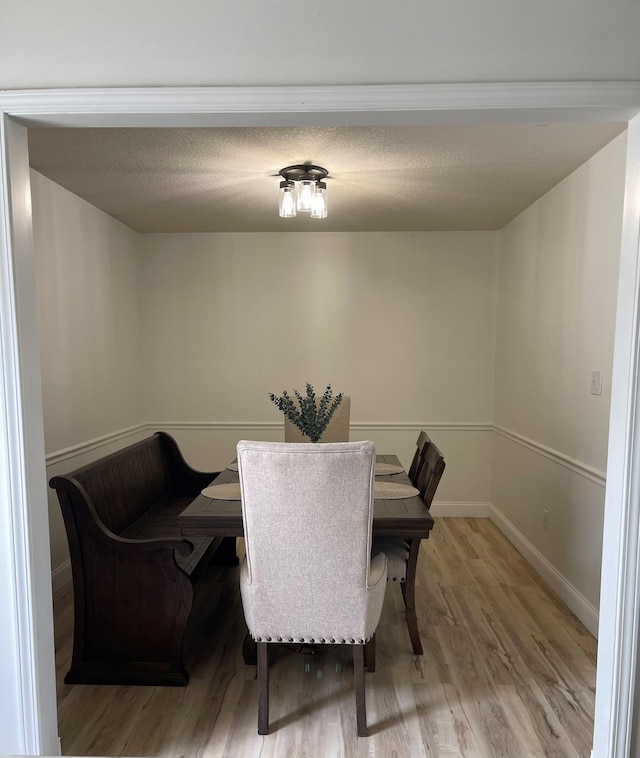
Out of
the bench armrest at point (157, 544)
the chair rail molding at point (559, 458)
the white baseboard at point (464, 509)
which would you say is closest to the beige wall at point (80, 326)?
the bench armrest at point (157, 544)

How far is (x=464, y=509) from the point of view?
14.0 ft

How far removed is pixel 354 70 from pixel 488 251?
3.07 m

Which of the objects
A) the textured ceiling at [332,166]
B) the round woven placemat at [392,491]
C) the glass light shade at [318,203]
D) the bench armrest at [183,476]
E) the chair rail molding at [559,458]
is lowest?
the bench armrest at [183,476]

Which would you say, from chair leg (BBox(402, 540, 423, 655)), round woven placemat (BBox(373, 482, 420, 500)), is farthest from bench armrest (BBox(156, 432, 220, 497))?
chair leg (BBox(402, 540, 423, 655))

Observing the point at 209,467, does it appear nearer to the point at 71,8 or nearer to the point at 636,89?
the point at 71,8

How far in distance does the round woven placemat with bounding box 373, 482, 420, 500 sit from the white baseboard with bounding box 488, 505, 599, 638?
1.10 metres

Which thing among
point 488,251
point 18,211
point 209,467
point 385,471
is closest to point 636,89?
point 18,211

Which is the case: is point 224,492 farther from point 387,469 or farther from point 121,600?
point 387,469

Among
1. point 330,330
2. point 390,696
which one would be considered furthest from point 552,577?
point 330,330

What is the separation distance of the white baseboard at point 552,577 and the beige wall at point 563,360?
4cm

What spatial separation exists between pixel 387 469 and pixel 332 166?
1.73 metres

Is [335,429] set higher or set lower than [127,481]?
higher

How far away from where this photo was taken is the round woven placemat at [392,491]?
2287 millimetres

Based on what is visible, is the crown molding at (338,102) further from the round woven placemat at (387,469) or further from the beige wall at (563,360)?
the round woven placemat at (387,469)
